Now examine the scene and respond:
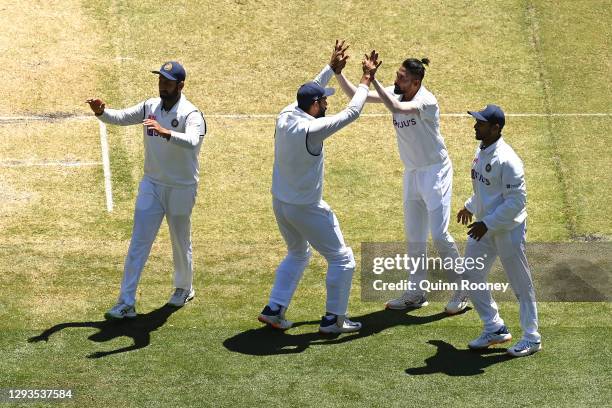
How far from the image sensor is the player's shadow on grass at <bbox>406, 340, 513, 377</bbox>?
13.1m

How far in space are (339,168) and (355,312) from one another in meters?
4.89

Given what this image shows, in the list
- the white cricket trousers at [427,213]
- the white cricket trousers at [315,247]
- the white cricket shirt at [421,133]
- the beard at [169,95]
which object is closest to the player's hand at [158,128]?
the beard at [169,95]

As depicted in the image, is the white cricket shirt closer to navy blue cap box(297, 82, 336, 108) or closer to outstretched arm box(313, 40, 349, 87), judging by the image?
outstretched arm box(313, 40, 349, 87)

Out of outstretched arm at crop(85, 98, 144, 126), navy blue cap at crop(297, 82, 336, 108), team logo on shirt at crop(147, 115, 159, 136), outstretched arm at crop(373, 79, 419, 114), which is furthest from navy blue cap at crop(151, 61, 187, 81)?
outstretched arm at crop(373, 79, 419, 114)

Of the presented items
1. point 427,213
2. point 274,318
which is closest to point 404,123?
point 427,213

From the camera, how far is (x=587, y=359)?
44.0ft

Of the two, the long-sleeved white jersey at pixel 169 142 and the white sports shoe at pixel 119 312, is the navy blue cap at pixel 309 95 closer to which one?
the long-sleeved white jersey at pixel 169 142

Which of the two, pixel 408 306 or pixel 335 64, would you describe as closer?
pixel 335 64

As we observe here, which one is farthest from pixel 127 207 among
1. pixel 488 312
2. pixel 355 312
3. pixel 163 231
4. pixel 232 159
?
pixel 488 312

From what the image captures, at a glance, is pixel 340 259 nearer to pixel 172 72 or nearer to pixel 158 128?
pixel 158 128

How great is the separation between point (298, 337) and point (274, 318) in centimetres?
34

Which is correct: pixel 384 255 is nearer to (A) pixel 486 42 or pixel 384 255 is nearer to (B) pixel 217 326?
(B) pixel 217 326

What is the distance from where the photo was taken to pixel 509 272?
1345cm

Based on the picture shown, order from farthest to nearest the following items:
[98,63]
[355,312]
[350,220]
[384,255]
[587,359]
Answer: [98,63] < [350,220] < [384,255] < [355,312] < [587,359]
